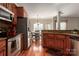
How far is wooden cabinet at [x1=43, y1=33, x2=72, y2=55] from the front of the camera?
3863mm

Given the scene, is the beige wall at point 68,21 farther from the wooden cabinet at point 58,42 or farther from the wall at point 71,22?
the wooden cabinet at point 58,42

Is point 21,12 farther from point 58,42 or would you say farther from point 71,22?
point 58,42

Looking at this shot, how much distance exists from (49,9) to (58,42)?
153cm

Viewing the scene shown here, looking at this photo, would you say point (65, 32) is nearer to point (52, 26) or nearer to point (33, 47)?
point (52, 26)

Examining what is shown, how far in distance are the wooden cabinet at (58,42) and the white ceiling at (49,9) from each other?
33.0 inches


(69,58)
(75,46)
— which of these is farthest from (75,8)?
(69,58)

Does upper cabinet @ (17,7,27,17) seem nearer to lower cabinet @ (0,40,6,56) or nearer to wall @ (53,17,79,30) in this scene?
wall @ (53,17,79,30)

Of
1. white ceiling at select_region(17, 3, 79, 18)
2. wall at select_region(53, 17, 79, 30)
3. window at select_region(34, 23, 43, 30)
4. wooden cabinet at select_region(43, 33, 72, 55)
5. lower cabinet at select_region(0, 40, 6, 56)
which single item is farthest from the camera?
wooden cabinet at select_region(43, 33, 72, 55)

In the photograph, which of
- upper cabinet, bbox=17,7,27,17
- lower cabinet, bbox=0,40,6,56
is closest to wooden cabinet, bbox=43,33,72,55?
upper cabinet, bbox=17,7,27,17

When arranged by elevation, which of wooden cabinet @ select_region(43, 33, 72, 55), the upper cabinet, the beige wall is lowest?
wooden cabinet @ select_region(43, 33, 72, 55)

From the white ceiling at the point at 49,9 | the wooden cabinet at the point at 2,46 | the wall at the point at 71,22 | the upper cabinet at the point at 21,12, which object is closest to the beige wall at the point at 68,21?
the wall at the point at 71,22

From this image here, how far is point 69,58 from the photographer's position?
241 cm

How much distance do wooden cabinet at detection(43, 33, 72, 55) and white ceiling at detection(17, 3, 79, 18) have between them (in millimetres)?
838

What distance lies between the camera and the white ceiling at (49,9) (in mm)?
3140
